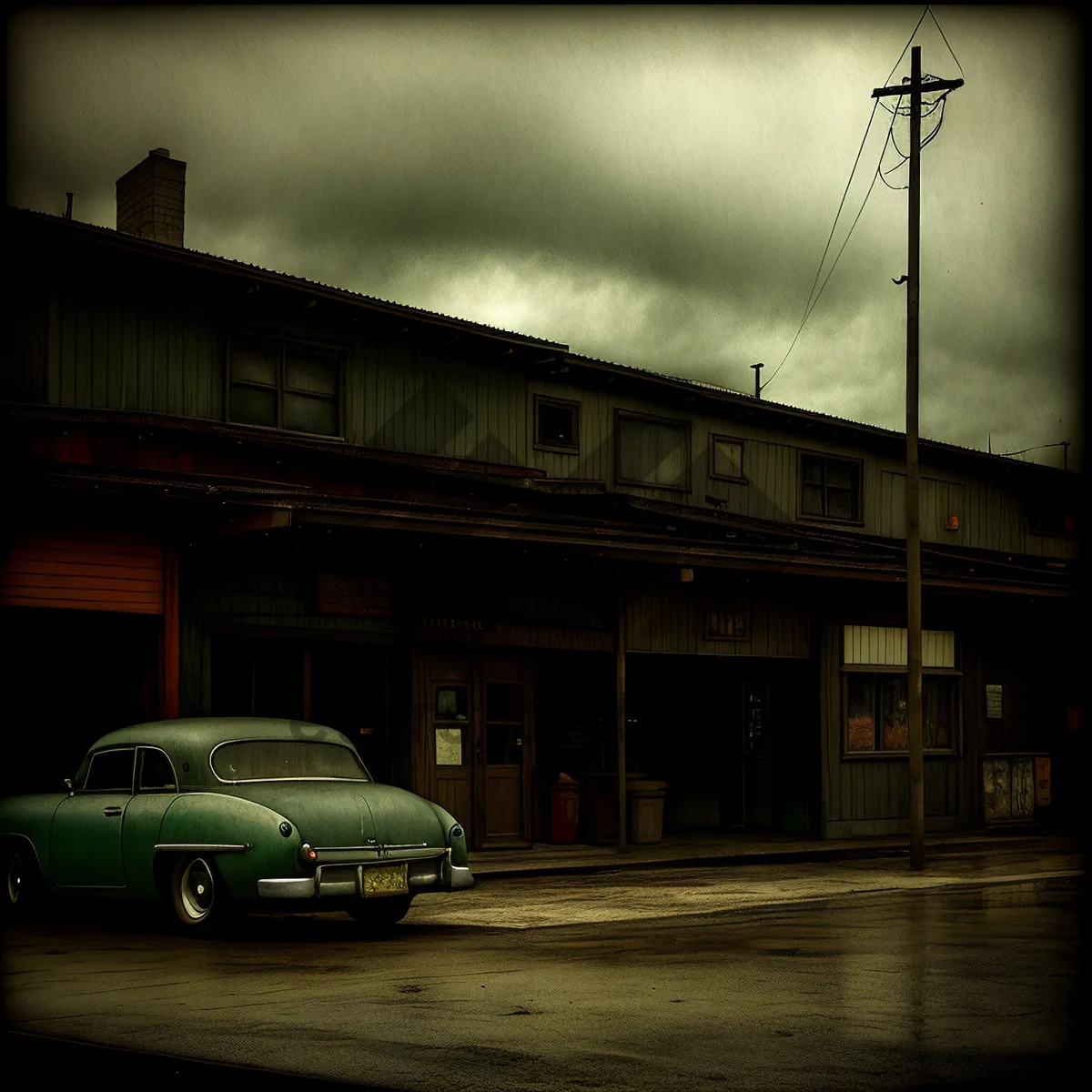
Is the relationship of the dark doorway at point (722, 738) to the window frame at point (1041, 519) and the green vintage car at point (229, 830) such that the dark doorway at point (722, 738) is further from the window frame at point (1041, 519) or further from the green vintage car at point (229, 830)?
the window frame at point (1041, 519)

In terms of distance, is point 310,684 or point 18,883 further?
point 310,684

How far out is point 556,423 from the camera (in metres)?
23.9

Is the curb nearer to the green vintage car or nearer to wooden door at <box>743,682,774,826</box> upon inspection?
wooden door at <box>743,682,774,826</box>

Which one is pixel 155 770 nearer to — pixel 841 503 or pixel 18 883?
pixel 18 883

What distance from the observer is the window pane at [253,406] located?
1934 cm

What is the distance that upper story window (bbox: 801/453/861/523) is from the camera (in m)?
28.6

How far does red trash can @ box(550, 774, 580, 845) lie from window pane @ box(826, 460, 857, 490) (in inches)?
433

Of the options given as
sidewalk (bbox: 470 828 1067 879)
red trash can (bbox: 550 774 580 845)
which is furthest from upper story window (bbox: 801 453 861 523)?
red trash can (bbox: 550 774 580 845)

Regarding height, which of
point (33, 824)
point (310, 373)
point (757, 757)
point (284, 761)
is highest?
point (310, 373)

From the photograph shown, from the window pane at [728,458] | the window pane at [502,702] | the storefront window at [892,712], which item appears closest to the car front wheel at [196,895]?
the window pane at [502,702]

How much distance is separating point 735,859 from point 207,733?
987 centimetres

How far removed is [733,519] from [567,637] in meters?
7.02

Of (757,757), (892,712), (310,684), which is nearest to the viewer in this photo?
(310,684)

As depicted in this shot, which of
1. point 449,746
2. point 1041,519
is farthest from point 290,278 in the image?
point 1041,519
